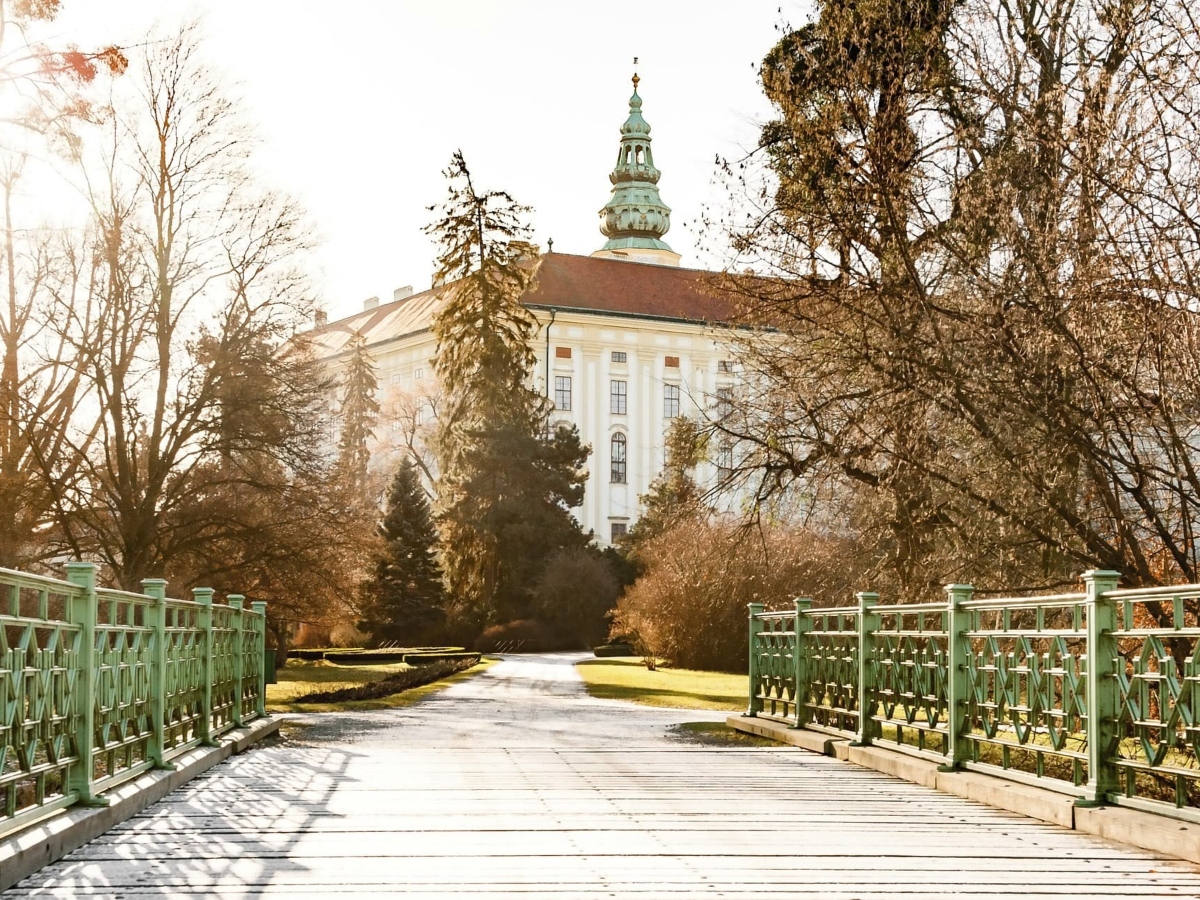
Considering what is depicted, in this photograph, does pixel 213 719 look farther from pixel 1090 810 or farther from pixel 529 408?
pixel 529 408

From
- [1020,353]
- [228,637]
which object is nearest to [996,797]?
[1020,353]

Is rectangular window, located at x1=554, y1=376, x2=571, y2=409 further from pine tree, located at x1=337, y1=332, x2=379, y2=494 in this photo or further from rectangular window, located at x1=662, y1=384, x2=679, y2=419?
pine tree, located at x1=337, y1=332, x2=379, y2=494

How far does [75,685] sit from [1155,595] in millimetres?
5038

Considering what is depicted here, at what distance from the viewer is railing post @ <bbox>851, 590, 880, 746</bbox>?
1115 cm

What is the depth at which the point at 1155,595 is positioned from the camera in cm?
661

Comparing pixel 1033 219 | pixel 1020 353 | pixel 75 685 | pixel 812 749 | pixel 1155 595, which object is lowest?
pixel 812 749

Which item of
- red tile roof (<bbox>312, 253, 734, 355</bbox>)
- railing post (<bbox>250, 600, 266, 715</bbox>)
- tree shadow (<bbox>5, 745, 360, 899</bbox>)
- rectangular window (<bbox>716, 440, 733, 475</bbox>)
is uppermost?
red tile roof (<bbox>312, 253, 734, 355</bbox>)

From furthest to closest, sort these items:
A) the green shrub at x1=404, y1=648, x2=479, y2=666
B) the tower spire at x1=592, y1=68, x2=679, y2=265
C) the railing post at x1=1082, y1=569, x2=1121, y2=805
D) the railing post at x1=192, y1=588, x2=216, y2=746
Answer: the tower spire at x1=592, y1=68, x2=679, y2=265 → the green shrub at x1=404, y1=648, x2=479, y2=666 → the railing post at x1=192, y1=588, x2=216, y2=746 → the railing post at x1=1082, y1=569, x2=1121, y2=805

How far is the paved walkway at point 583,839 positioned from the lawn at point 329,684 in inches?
427

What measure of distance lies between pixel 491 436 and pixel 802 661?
44911 millimetres

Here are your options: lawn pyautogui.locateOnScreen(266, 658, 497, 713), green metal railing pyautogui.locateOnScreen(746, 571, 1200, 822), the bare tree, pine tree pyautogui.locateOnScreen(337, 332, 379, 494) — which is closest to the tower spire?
pine tree pyautogui.locateOnScreen(337, 332, 379, 494)

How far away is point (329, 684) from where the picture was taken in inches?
1193

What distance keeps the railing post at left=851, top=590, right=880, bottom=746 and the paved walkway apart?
1.60 feet

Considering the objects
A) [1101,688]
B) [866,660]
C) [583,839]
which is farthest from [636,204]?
[583,839]
